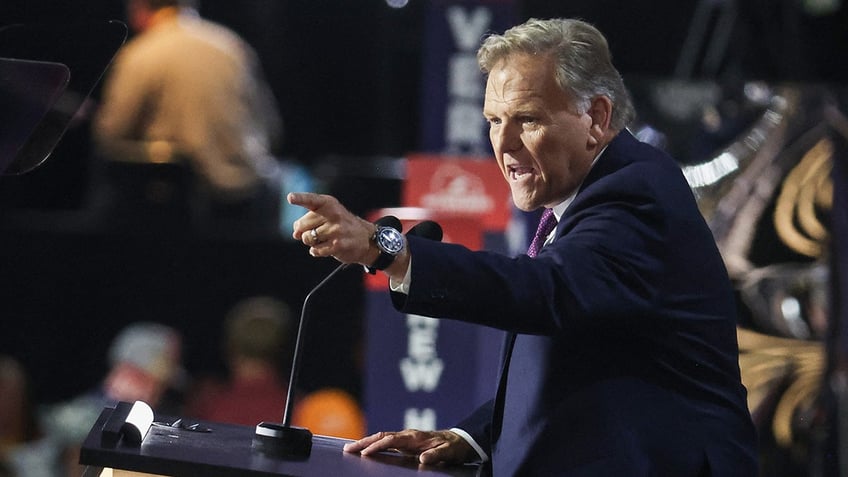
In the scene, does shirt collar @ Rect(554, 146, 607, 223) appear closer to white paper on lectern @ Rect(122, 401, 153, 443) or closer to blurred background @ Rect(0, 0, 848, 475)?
white paper on lectern @ Rect(122, 401, 153, 443)

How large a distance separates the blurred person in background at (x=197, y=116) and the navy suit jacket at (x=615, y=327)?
3621 millimetres

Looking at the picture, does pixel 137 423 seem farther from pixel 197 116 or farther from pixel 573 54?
pixel 197 116

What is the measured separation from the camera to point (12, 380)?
17.8 ft

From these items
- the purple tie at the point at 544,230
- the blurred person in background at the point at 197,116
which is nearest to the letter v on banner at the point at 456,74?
the blurred person in background at the point at 197,116

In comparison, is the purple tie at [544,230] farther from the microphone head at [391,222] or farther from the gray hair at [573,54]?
the microphone head at [391,222]

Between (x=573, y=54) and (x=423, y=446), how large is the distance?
0.67 m

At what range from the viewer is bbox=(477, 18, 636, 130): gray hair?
6.50 feet

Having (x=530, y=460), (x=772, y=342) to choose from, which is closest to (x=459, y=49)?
(x=772, y=342)

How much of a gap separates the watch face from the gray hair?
1.43ft

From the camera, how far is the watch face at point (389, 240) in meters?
1.70

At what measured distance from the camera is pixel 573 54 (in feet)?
6.51

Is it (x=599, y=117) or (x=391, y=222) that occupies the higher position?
(x=599, y=117)

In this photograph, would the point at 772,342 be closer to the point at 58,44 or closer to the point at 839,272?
the point at 839,272

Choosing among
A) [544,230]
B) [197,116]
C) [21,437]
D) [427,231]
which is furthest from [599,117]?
[21,437]
